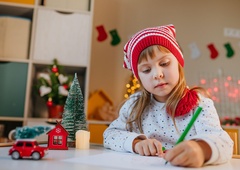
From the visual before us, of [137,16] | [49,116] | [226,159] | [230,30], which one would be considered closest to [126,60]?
[226,159]

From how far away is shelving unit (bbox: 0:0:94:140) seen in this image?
6.13 ft

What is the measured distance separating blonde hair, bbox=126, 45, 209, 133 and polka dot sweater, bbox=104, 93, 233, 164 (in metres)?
0.02

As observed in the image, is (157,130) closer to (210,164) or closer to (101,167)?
(210,164)

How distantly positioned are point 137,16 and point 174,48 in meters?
1.64

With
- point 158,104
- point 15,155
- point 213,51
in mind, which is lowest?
point 15,155

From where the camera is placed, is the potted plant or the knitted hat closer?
the knitted hat

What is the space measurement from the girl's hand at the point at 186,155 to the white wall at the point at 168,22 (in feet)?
5.98

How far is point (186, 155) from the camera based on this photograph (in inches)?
21.3

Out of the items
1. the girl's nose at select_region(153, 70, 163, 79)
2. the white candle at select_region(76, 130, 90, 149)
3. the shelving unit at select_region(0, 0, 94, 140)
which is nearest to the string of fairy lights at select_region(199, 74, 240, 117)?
the shelving unit at select_region(0, 0, 94, 140)

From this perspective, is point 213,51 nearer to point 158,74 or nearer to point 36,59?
point 36,59

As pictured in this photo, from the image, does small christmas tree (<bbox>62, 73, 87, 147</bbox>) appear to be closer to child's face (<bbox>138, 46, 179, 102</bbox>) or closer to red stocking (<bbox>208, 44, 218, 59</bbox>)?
child's face (<bbox>138, 46, 179, 102</bbox>)

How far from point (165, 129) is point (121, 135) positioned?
172 millimetres

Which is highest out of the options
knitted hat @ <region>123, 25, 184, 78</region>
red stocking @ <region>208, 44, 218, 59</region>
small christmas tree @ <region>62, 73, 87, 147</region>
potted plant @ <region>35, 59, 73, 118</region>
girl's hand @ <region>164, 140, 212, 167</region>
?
red stocking @ <region>208, 44, 218, 59</region>

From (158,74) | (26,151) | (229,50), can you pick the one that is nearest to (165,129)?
(158,74)
